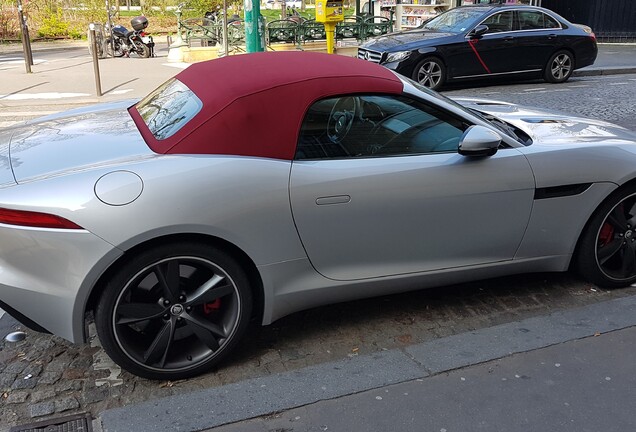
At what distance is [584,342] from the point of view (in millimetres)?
3324

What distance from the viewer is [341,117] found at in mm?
3225

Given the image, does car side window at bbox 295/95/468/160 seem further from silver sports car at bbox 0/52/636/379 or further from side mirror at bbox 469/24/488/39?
side mirror at bbox 469/24/488/39

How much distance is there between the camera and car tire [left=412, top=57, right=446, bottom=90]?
11250 millimetres

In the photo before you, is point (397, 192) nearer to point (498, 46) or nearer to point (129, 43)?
point (498, 46)

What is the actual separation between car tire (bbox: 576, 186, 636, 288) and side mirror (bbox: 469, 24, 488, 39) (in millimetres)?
8715

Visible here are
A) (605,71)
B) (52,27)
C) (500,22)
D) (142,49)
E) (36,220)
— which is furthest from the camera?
(52,27)

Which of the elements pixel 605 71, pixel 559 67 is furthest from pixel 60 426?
pixel 605 71

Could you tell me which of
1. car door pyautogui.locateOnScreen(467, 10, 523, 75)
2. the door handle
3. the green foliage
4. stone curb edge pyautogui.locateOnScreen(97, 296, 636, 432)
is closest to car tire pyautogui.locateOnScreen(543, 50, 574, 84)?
car door pyautogui.locateOnScreen(467, 10, 523, 75)

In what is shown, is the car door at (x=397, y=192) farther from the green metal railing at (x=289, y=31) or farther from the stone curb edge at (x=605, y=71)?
the green metal railing at (x=289, y=31)

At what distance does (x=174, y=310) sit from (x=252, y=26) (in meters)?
9.83

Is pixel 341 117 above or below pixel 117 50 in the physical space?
above

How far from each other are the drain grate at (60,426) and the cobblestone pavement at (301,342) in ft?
0.21

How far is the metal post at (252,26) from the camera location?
11719mm

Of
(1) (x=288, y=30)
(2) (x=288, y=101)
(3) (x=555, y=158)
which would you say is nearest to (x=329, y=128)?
(2) (x=288, y=101)
